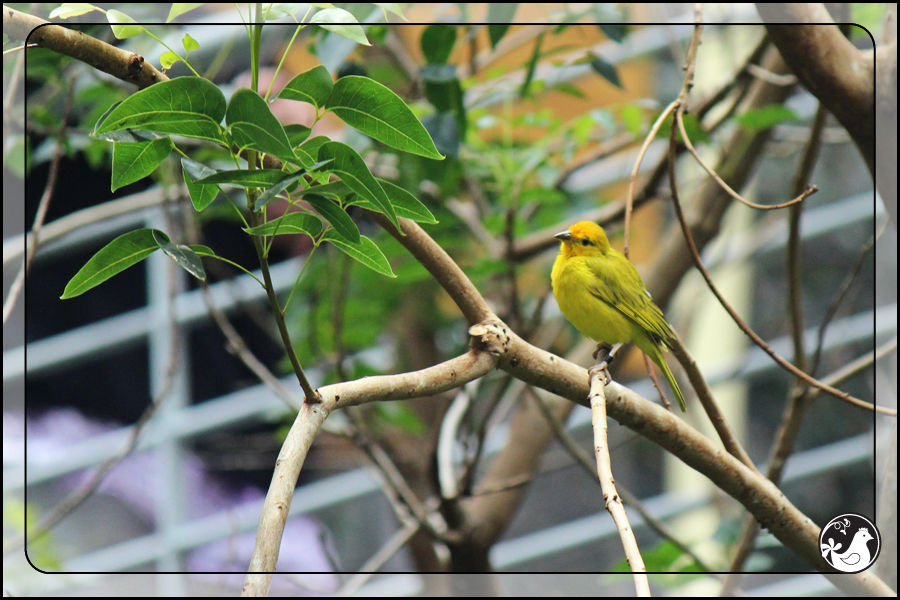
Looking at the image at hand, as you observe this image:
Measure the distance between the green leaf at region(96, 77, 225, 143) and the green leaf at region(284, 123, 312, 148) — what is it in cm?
7

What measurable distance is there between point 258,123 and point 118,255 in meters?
0.19

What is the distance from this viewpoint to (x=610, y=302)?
0.96m

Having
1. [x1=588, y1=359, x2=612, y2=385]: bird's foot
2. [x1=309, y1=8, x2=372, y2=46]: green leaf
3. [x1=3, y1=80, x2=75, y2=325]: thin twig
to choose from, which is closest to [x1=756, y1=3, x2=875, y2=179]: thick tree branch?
[x1=588, y1=359, x2=612, y2=385]: bird's foot

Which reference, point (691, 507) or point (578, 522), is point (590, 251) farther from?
point (691, 507)

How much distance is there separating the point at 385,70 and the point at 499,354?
1.14 meters

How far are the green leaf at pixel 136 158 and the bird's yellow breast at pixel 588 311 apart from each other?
0.57 m

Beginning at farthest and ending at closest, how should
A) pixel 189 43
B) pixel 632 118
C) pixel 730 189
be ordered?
pixel 632 118 → pixel 730 189 → pixel 189 43

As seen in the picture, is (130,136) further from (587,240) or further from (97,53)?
(587,240)

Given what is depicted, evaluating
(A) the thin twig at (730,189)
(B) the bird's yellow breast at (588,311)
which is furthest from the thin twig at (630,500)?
(A) the thin twig at (730,189)

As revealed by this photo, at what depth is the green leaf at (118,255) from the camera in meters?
0.59

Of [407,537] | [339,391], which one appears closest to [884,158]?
[339,391]

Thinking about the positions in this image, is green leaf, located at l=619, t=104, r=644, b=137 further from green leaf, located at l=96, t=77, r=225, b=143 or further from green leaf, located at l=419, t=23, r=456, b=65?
green leaf, located at l=96, t=77, r=225, b=143

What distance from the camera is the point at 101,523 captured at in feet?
4.58

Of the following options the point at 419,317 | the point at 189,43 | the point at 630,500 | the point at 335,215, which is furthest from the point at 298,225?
the point at 419,317
